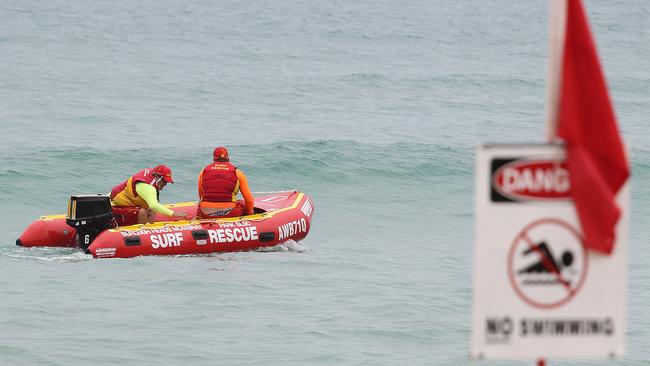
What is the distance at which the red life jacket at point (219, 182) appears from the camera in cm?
1425

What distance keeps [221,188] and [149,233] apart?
3.43ft

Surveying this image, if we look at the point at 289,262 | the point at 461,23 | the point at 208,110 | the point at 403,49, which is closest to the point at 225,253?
the point at 289,262

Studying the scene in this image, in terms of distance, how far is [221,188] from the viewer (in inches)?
566

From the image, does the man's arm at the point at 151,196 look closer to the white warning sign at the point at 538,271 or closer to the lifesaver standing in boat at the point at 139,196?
the lifesaver standing in boat at the point at 139,196

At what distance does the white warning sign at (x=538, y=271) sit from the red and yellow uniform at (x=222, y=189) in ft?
33.1

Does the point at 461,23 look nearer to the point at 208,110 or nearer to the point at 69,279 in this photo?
the point at 208,110

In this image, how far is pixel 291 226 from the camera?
15.1 metres

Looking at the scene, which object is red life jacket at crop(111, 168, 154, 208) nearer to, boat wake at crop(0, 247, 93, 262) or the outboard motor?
the outboard motor

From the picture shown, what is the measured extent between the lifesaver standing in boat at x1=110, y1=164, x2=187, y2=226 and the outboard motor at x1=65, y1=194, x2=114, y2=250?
1.19 ft

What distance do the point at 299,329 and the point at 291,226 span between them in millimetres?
3925

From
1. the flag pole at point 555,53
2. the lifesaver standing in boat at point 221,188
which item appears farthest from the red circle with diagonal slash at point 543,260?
the lifesaver standing in boat at point 221,188

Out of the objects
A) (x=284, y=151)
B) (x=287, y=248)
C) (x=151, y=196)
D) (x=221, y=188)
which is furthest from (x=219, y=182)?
(x=284, y=151)

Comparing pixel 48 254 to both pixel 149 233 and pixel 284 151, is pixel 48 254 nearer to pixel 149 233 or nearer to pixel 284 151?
pixel 149 233

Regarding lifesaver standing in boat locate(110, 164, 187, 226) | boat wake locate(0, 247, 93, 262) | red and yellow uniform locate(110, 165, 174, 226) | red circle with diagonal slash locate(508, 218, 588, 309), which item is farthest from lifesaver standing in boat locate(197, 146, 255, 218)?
red circle with diagonal slash locate(508, 218, 588, 309)
